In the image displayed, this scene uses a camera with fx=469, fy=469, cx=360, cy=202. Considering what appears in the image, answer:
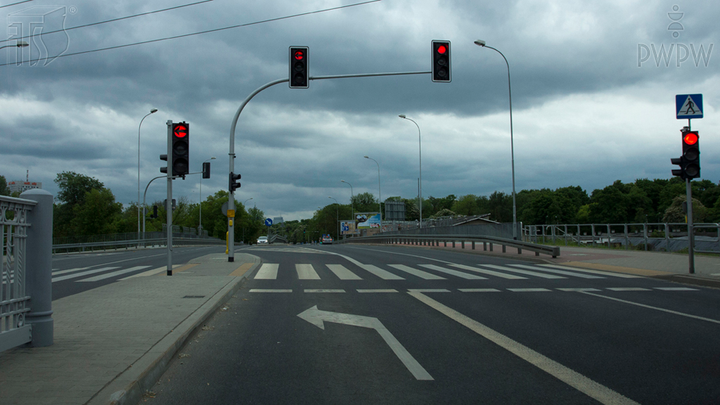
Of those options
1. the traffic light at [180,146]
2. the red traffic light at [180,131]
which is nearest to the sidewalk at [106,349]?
the traffic light at [180,146]

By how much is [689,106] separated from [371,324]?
11.7m

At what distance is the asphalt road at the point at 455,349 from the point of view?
4.20 meters

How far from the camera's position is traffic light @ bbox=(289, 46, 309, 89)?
13.8m

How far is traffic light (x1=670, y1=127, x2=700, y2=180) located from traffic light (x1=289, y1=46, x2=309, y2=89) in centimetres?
1070

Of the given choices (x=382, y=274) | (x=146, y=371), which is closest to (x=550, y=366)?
(x=146, y=371)

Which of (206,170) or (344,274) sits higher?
(206,170)

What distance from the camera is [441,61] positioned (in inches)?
541

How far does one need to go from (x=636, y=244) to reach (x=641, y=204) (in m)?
89.9

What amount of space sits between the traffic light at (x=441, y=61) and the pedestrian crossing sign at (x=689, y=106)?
6.38 metres

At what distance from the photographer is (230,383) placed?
14.6ft

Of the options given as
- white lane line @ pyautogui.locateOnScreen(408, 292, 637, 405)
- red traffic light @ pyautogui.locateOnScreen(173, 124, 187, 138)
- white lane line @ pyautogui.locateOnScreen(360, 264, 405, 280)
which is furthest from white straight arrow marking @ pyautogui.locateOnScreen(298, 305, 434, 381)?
red traffic light @ pyautogui.locateOnScreen(173, 124, 187, 138)

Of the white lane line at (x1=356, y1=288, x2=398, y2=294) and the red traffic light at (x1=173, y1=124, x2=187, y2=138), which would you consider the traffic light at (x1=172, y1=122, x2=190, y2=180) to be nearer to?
the red traffic light at (x1=173, y1=124, x2=187, y2=138)

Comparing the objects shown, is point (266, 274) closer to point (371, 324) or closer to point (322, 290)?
point (322, 290)

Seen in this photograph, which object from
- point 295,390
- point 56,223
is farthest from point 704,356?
point 56,223
